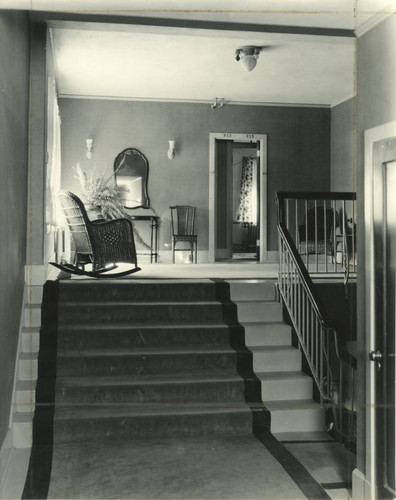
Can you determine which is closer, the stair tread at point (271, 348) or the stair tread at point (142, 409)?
the stair tread at point (142, 409)

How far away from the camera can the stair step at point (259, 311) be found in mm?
5652

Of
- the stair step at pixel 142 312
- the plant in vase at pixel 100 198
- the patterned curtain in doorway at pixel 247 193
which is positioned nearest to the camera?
the stair step at pixel 142 312

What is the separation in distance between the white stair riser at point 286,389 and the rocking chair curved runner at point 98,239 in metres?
2.25

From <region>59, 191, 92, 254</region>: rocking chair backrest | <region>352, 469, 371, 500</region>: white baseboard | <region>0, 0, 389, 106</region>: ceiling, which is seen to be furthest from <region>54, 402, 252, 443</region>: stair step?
<region>0, 0, 389, 106</region>: ceiling

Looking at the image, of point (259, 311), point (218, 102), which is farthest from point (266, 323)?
point (218, 102)

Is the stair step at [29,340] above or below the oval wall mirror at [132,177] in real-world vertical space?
below

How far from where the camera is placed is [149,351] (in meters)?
5.02

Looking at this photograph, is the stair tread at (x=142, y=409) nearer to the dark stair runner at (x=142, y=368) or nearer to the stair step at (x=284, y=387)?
the dark stair runner at (x=142, y=368)

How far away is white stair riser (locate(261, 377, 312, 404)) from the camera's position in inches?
193

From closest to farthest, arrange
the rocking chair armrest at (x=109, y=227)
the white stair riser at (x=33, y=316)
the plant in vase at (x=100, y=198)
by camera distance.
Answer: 1. the white stair riser at (x=33, y=316)
2. the rocking chair armrest at (x=109, y=227)
3. the plant in vase at (x=100, y=198)

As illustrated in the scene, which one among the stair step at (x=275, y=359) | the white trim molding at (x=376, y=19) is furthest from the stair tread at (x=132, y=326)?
the white trim molding at (x=376, y=19)

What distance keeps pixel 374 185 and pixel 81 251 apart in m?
4.39

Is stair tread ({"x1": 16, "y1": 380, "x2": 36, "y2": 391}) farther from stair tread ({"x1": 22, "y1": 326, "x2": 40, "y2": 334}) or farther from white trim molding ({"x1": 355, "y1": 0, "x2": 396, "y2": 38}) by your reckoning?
white trim molding ({"x1": 355, "y1": 0, "x2": 396, "y2": 38})

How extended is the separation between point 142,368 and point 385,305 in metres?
2.38
